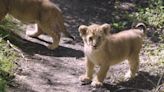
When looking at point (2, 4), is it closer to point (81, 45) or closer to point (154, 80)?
point (81, 45)

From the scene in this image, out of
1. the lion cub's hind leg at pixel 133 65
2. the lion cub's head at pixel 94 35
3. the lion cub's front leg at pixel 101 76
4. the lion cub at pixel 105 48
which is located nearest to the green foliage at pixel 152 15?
the lion cub at pixel 105 48

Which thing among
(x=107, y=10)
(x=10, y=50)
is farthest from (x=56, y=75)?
(x=107, y=10)

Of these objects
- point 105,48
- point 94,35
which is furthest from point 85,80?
point 94,35

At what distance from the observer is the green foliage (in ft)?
37.0

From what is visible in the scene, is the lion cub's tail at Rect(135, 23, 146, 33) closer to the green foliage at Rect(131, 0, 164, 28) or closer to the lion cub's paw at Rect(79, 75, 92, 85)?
the lion cub's paw at Rect(79, 75, 92, 85)

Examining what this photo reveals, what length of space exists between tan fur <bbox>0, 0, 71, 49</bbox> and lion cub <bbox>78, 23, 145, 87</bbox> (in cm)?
180

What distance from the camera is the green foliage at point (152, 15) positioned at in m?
11.3

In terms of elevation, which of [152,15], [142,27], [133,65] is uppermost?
[152,15]

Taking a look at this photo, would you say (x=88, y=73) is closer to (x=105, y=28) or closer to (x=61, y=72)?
(x=61, y=72)

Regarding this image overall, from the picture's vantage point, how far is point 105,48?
728cm

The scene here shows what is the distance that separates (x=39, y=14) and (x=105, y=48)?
2.22m

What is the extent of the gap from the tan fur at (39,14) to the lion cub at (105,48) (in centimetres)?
180

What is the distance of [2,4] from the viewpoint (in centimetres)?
889

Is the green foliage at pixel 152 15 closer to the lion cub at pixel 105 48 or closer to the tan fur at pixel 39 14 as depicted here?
the tan fur at pixel 39 14
